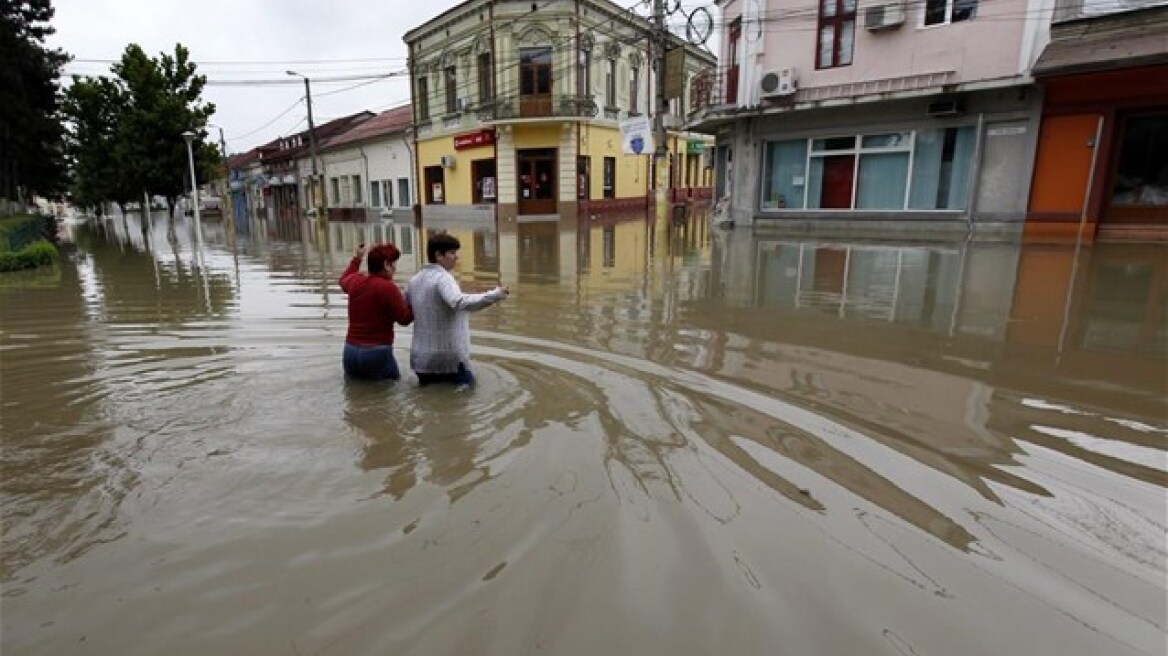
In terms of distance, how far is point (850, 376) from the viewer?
201 inches

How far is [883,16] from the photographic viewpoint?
15.2m

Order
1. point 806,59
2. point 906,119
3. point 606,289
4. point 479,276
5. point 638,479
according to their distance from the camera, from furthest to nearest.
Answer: point 806,59 < point 906,119 < point 479,276 < point 606,289 < point 638,479

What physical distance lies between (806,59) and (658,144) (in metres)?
4.50

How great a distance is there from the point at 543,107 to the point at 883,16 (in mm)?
14786

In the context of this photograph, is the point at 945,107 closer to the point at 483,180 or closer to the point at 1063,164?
the point at 1063,164

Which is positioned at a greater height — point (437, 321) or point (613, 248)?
point (437, 321)

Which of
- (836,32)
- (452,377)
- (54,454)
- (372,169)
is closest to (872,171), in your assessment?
(836,32)

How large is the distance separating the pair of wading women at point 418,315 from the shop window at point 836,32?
1522 centimetres

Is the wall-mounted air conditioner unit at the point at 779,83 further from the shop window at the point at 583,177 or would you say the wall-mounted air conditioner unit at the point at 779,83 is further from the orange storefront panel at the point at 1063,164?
the shop window at the point at 583,177

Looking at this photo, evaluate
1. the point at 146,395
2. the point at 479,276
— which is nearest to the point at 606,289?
the point at 479,276

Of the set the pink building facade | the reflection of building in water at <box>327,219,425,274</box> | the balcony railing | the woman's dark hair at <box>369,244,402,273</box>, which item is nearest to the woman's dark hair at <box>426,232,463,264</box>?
the woman's dark hair at <box>369,244,402,273</box>

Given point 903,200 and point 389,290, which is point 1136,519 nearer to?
point 389,290

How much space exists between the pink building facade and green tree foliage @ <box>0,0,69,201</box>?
21.8 metres

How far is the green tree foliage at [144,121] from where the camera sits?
25.2 meters
